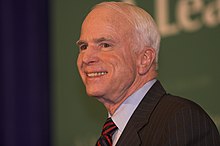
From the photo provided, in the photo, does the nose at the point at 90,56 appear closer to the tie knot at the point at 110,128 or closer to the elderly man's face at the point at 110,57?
the elderly man's face at the point at 110,57

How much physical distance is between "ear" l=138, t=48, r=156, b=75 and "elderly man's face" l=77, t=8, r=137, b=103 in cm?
3

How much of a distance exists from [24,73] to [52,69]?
0.78ft

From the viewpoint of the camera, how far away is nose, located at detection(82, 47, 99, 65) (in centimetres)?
213

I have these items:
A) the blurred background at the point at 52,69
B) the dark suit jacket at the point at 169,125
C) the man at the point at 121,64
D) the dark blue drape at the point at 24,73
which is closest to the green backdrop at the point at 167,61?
the blurred background at the point at 52,69

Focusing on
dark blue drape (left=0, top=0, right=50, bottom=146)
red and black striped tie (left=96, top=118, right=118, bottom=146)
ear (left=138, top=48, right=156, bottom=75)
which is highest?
ear (left=138, top=48, right=156, bottom=75)

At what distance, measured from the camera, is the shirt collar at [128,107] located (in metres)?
2.13

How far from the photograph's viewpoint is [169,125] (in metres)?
1.84

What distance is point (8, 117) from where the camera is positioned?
174 inches

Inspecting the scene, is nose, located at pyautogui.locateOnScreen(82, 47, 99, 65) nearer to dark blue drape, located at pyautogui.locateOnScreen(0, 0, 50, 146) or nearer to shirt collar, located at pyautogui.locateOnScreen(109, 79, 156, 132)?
shirt collar, located at pyautogui.locateOnScreen(109, 79, 156, 132)

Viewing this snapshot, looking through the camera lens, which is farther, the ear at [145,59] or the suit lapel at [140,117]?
the ear at [145,59]

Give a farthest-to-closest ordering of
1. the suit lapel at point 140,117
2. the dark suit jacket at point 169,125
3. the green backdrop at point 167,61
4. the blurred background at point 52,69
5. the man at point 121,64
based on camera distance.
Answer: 1. the blurred background at point 52,69
2. the green backdrop at point 167,61
3. the man at point 121,64
4. the suit lapel at point 140,117
5. the dark suit jacket at point 169,125

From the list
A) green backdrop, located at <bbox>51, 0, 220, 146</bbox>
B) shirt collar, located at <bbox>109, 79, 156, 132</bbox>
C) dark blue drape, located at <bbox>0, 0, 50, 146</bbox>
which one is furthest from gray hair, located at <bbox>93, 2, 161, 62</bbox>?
dark blue drape, located at <bbox>0, 0, 50, 146</bbox>

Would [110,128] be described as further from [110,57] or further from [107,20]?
[107,20]

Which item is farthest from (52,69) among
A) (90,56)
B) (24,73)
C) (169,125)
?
(169,125)
